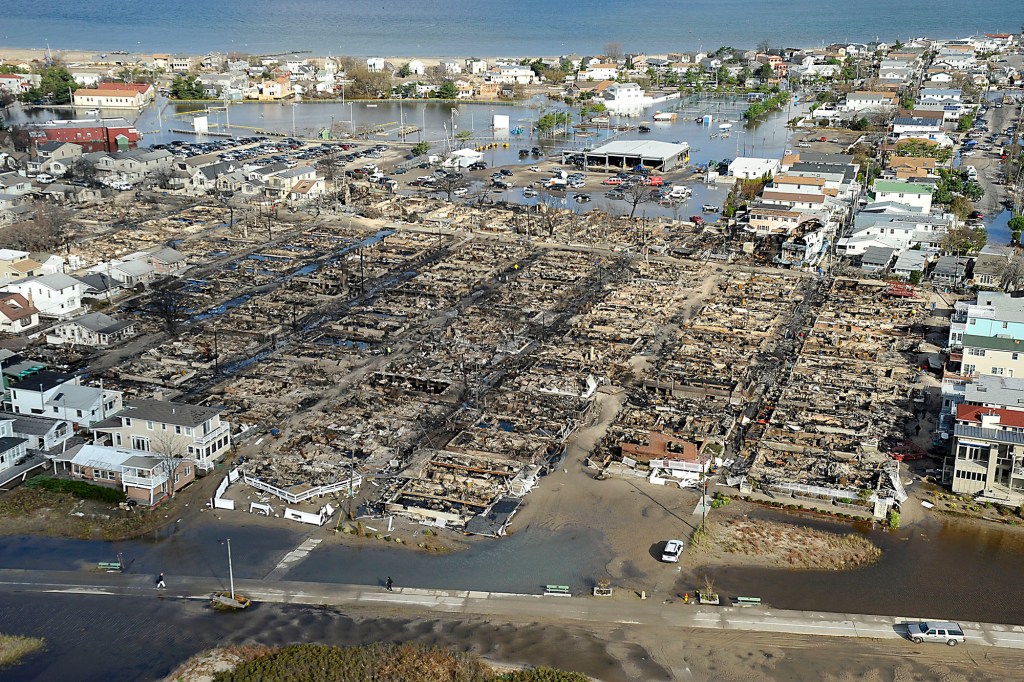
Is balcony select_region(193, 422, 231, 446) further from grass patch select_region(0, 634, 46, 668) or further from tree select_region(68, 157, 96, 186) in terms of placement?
tree select_region(68, 157, 96, 186)

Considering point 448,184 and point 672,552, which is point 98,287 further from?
point 672,552

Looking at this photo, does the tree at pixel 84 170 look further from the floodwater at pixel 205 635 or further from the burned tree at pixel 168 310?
the floodwater at pixel 205 635

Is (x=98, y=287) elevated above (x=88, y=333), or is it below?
above

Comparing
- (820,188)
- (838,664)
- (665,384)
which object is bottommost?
(838,664)

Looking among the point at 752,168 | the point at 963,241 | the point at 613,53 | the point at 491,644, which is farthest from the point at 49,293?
the point at 613,53

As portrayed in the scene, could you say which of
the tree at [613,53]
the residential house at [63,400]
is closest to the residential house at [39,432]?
the residential house at [63,400]

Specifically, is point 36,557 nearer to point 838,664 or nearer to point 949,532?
point 838,664

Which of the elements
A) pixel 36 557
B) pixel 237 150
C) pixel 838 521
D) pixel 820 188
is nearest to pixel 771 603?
pixel 838 521
